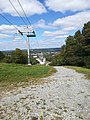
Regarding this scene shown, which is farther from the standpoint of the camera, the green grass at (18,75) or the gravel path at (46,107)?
the green grass at (18,75)

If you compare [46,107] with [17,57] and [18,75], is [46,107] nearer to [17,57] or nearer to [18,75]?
[18,75]

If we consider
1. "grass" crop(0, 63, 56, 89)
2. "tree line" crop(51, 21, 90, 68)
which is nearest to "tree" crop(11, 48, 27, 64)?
"tree line" crop(51, 21, 90, 68)

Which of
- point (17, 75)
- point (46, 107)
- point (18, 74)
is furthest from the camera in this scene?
point (18, 74)

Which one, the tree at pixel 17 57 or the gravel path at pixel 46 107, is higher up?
the gravel path at pixel 46 107

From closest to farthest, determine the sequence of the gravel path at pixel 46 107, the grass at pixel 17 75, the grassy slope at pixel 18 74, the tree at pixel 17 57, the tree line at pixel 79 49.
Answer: the gravel path at pixel 46 107 < the grass at pixel 17 75 < the grassy slope at pixel 18 74 < the tree line at pixel 79 49 < the tree at pixel 17 57

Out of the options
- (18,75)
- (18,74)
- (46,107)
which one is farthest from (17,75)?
(46,107)

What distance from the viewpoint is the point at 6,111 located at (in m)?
10.7

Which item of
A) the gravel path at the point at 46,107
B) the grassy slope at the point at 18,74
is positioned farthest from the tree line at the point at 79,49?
the gravel path at the point at 46,107

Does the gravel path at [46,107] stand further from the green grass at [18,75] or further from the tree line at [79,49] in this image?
the tree line at [79,49]

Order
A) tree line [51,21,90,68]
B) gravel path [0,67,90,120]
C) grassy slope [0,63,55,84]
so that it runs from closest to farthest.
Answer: gravel path [0,67,90,120] < grassy slope [0,63,55,84] < tree line [51,21,90,68]

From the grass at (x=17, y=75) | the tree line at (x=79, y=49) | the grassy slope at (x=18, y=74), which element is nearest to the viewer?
the grass at (x=17, y=75)

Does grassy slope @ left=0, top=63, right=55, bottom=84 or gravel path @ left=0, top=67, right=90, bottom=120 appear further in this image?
grassy slope @ left=0, top=63, right=55, bottom=84

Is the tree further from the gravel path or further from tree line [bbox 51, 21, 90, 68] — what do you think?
the gravel path

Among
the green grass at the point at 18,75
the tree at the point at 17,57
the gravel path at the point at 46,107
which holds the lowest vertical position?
the tree at the point at 17,57
